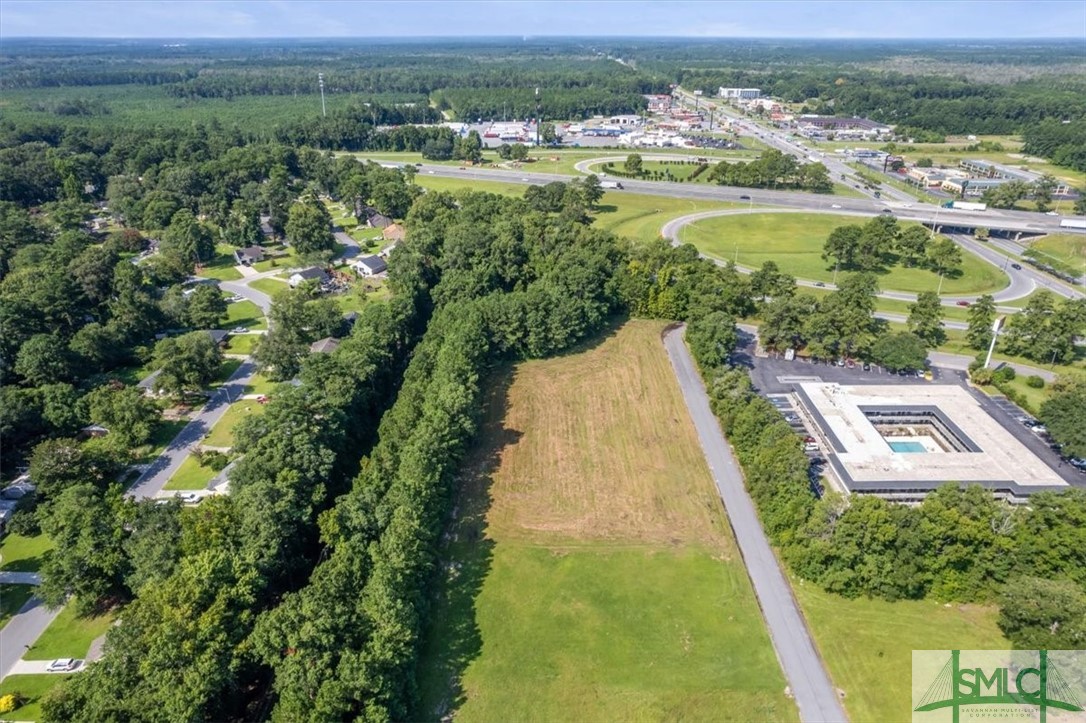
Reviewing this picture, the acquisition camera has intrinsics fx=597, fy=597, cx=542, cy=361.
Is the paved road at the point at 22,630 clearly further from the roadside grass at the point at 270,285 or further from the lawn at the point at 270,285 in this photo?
the lawn at the point at 270,285

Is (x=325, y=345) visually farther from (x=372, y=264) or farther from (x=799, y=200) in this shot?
(x=799, y=200)

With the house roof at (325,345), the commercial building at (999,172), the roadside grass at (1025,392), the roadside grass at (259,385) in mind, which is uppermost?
the commercial building at (999,172)

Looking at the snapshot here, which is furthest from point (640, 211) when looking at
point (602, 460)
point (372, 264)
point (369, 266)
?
point (602, 460)

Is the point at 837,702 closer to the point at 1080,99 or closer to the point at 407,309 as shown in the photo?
the point at 407,309

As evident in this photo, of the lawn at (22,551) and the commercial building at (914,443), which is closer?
the lawn at (22,551)

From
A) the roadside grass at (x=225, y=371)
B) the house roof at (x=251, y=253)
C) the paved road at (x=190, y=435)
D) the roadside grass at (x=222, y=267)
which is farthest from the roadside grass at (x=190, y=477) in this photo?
the house roof at (x=251, y=253)

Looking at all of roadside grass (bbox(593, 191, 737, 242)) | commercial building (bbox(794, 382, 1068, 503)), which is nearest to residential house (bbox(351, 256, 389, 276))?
roadside grass (bbox(593, 191, 737, 242))
